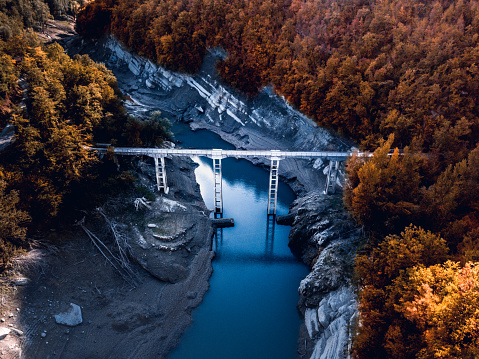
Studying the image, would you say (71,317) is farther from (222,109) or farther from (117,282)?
(222,109)

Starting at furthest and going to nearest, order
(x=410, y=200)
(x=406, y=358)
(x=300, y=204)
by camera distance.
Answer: (x=300, y=204), (x=410, y=200), (x=406, y=358)

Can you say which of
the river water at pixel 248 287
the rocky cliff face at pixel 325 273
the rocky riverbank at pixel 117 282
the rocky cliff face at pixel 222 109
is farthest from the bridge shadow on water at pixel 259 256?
the rocky cliff face at pixel 222 109

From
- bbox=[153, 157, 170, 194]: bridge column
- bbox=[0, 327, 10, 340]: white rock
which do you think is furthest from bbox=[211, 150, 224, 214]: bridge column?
bbox=[0, 327, 10, 340]: white rock

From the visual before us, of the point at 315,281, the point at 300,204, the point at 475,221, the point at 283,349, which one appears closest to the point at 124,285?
the point at 283,349

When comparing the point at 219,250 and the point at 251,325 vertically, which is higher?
the point at 219,250

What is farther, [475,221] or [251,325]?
[251,325]

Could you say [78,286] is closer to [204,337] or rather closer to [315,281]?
[204,337]

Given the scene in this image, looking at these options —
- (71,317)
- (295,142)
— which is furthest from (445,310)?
(295,142)
